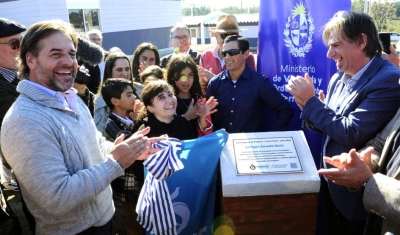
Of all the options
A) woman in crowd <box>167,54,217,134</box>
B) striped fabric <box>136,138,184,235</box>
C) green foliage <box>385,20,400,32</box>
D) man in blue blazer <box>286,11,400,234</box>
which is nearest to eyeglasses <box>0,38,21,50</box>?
woman in crowd <box>167,54,217,134</box>

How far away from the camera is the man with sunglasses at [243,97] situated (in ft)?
10.2

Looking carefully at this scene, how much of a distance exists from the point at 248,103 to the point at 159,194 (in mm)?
1386

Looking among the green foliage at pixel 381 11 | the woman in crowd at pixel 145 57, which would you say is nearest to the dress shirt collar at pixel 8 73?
the woman in crowd at pixel 145 57

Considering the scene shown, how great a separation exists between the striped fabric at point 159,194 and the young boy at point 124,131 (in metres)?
0.49

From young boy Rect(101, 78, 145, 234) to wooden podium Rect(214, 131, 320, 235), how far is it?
98 centimetres

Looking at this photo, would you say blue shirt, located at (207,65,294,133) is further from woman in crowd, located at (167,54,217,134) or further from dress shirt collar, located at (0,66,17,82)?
dress shirt collar, located at (0,66,17,82)

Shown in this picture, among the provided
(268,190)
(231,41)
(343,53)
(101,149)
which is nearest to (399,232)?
(268,190)

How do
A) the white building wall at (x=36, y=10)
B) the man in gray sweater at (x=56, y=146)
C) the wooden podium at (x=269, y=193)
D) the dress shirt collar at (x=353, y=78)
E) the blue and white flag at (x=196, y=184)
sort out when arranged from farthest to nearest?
the white building wall at (x=36, y=10), the blue and white flag at (x=196, y=184), the dress shirt collar at (x=353, y=78), the wooden podium at (x=269, y=193), the man in gray sweater at (x=56, y=146)

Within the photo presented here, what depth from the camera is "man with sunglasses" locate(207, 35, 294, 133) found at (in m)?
3.12

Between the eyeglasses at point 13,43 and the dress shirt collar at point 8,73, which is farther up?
the eyeglasses at point 13,43

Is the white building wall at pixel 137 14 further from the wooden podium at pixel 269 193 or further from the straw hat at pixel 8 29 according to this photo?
the wooden podium at pixel 269 193

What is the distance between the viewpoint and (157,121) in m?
2.77

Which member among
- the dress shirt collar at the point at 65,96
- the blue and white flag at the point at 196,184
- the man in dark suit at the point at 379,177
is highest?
the dress shirt collar at the point at 65,96

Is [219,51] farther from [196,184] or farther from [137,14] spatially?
[137,14]
